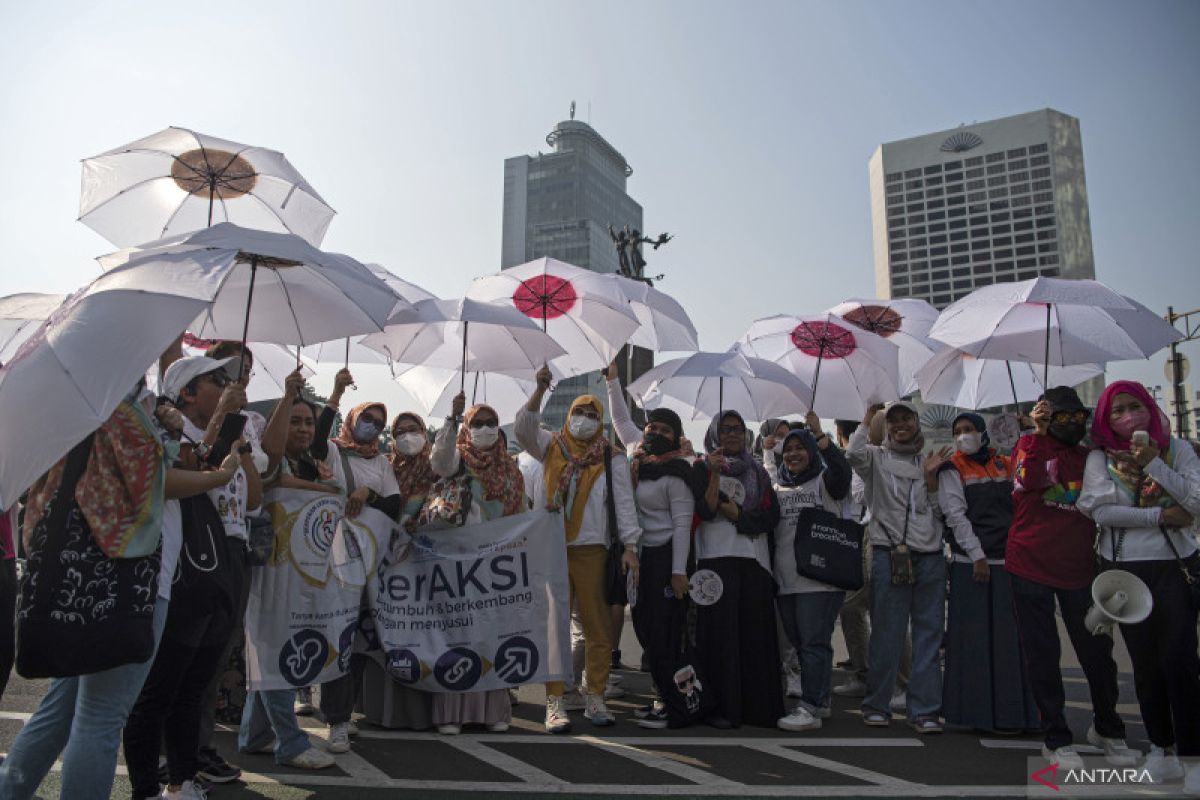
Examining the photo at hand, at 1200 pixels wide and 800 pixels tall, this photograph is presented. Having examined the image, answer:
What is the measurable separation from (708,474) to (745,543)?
52 cm

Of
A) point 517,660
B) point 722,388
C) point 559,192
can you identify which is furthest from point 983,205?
point 517,660

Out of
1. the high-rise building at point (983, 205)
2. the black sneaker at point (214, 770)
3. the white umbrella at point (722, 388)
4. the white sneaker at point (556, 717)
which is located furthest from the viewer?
the high-rise building at point (983, 205)

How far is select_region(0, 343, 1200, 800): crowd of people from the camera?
4211 mm

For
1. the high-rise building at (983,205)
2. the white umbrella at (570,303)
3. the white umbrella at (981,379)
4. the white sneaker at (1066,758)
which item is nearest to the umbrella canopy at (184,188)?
the white umbrella at (570,303)

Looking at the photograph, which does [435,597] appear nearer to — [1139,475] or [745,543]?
[745,543]

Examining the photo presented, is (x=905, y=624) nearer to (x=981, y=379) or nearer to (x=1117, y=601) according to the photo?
(x=1117, y=601)

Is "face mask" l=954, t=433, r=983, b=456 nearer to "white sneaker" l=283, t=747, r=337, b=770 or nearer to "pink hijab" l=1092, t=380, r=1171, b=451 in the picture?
"pink hijab" l=1092, t=380, r=1171, b=451

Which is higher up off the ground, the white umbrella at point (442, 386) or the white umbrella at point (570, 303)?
the white umbrella at point (570, 303)

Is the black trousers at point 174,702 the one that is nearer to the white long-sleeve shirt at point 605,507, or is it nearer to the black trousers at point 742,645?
the white long-sleeve shirt at point 605,507

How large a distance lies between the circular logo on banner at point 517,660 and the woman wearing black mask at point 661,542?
74cm

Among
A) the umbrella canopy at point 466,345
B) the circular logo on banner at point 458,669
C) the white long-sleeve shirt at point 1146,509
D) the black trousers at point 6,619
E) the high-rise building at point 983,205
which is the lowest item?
the circular logo on banner at point 458,669

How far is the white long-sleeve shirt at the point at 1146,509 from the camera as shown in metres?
4.21

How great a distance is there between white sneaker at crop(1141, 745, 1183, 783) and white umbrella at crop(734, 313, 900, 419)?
316 cm

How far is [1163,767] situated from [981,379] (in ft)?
12.1
